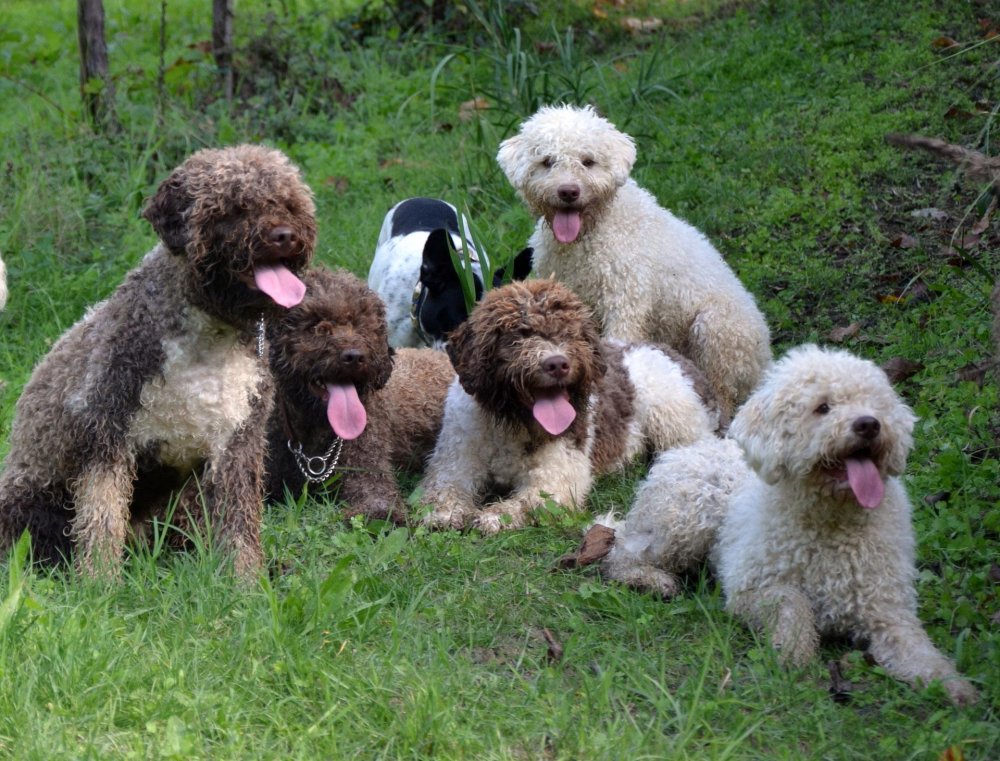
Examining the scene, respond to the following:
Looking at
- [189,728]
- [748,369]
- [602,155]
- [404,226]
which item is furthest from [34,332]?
[189,728]

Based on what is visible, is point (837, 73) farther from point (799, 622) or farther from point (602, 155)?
point (799, 622)

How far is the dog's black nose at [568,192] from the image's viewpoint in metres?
6.67

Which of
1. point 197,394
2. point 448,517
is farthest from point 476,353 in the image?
point 197,394

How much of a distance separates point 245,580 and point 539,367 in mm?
1506

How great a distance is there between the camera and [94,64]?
968 cm

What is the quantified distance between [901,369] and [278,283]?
319 centimetres

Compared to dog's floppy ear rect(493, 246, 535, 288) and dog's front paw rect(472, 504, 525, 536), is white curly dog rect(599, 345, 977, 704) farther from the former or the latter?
dog's floppy ear rect(493, 246, 535, 288)

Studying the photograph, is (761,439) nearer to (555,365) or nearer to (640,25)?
(555,365)

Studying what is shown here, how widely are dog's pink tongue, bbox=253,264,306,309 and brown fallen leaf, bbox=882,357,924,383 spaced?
3.06 m

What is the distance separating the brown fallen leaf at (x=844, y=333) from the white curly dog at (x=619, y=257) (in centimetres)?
33

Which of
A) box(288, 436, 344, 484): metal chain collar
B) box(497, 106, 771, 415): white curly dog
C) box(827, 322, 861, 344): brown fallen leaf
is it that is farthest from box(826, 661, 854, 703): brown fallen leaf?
box(827, 322, 861, 344): brown fallen leaf

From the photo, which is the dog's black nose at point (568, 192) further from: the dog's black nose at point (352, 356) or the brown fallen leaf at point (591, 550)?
the brown fallen leaf at point (591, 550)

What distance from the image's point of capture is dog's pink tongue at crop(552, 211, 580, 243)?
678 centimetres

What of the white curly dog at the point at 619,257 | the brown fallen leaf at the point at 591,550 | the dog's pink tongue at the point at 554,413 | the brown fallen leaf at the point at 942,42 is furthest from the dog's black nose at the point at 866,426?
the brown fallen leaf at the point at 942,42
